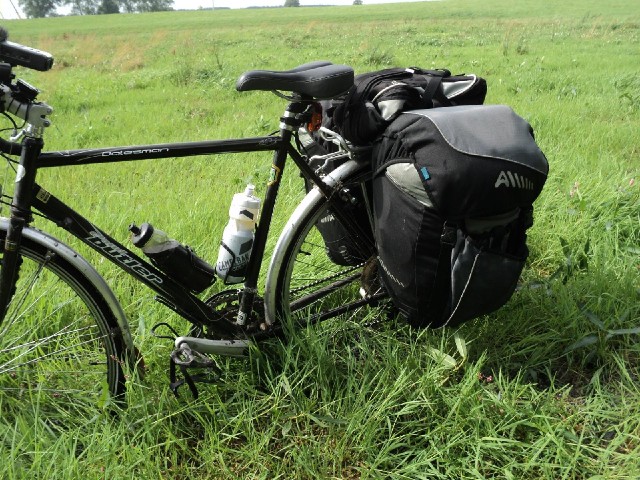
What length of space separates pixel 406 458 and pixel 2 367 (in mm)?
1528

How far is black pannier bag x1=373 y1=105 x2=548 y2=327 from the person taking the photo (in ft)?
5.49

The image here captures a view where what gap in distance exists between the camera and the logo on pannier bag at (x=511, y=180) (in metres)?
1.67

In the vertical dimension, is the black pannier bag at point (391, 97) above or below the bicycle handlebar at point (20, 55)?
below

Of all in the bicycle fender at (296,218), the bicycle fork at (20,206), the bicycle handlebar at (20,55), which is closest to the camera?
the bicycle handlebar at (20,55)

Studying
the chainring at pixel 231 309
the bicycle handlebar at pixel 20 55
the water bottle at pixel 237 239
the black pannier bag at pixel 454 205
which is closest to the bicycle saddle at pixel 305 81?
the black pannier bag at pixel 454 205

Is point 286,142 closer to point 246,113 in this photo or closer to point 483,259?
point 483,259

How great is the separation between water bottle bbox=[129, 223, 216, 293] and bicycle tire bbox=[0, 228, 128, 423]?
0.23 meters

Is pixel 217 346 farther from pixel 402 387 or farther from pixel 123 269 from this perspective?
pixel 402 387

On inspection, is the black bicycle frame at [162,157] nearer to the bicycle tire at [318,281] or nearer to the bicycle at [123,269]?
the bicycle at [123,269]

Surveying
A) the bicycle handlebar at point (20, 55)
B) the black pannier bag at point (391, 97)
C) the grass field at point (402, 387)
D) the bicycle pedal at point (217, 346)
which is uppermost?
the bicycle handlebar at point (20, 55)

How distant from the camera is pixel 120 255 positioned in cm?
179

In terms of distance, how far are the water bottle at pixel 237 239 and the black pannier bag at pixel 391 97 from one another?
0.47m

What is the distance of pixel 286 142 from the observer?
190 cm

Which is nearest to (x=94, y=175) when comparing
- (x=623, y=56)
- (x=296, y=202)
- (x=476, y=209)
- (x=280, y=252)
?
(x=296, y=202)
